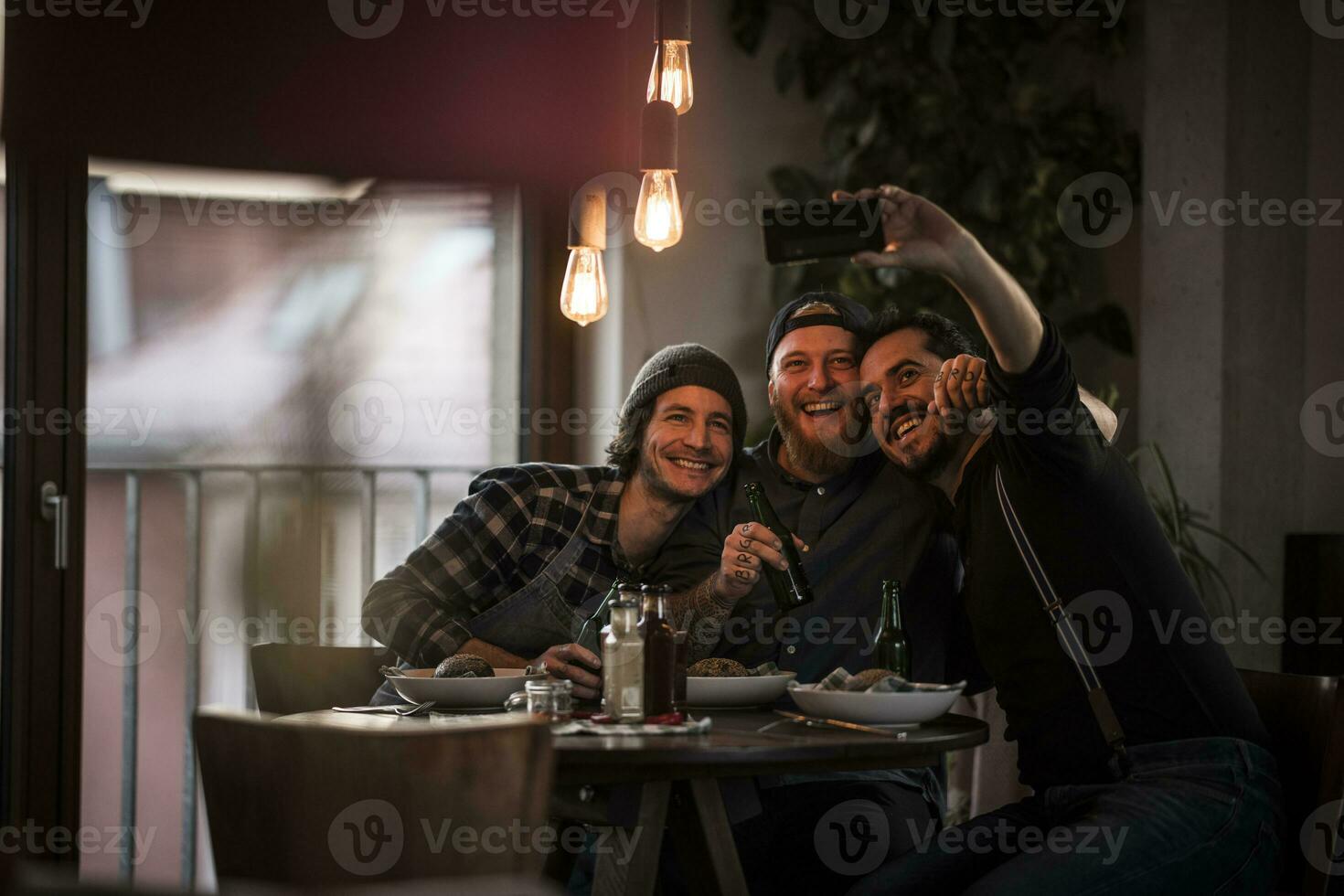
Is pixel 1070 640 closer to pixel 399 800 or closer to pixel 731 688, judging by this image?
pixel 731 688

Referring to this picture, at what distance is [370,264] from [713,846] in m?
2.44

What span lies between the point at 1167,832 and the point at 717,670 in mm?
629

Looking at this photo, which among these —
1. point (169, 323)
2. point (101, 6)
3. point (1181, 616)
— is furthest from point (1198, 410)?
point (101, 6)

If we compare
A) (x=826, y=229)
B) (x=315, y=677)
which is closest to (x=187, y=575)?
(x=315, y=677)

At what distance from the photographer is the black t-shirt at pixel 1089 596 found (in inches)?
66.9

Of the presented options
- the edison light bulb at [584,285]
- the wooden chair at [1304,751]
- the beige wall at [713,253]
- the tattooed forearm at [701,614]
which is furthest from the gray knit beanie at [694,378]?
the beige wall at [713,253]

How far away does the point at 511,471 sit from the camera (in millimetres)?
2535

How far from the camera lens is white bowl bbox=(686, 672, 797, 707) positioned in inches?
72.7

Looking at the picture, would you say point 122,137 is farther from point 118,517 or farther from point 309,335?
point 309,335

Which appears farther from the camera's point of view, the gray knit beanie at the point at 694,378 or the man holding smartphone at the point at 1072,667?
the gray knit beanie at the point at 694,378

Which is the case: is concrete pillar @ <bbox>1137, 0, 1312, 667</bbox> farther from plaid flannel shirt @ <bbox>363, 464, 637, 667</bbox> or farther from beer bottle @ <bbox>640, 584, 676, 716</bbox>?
beer bottle @ <bbox>640, 584, 676, 716</bbox>

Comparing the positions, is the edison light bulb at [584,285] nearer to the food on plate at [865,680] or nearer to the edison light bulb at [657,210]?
the edison light bulb at [657,210]

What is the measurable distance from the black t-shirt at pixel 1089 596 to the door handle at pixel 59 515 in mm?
2305

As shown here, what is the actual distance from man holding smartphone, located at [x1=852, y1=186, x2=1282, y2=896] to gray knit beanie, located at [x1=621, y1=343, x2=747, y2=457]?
0.56 metres
